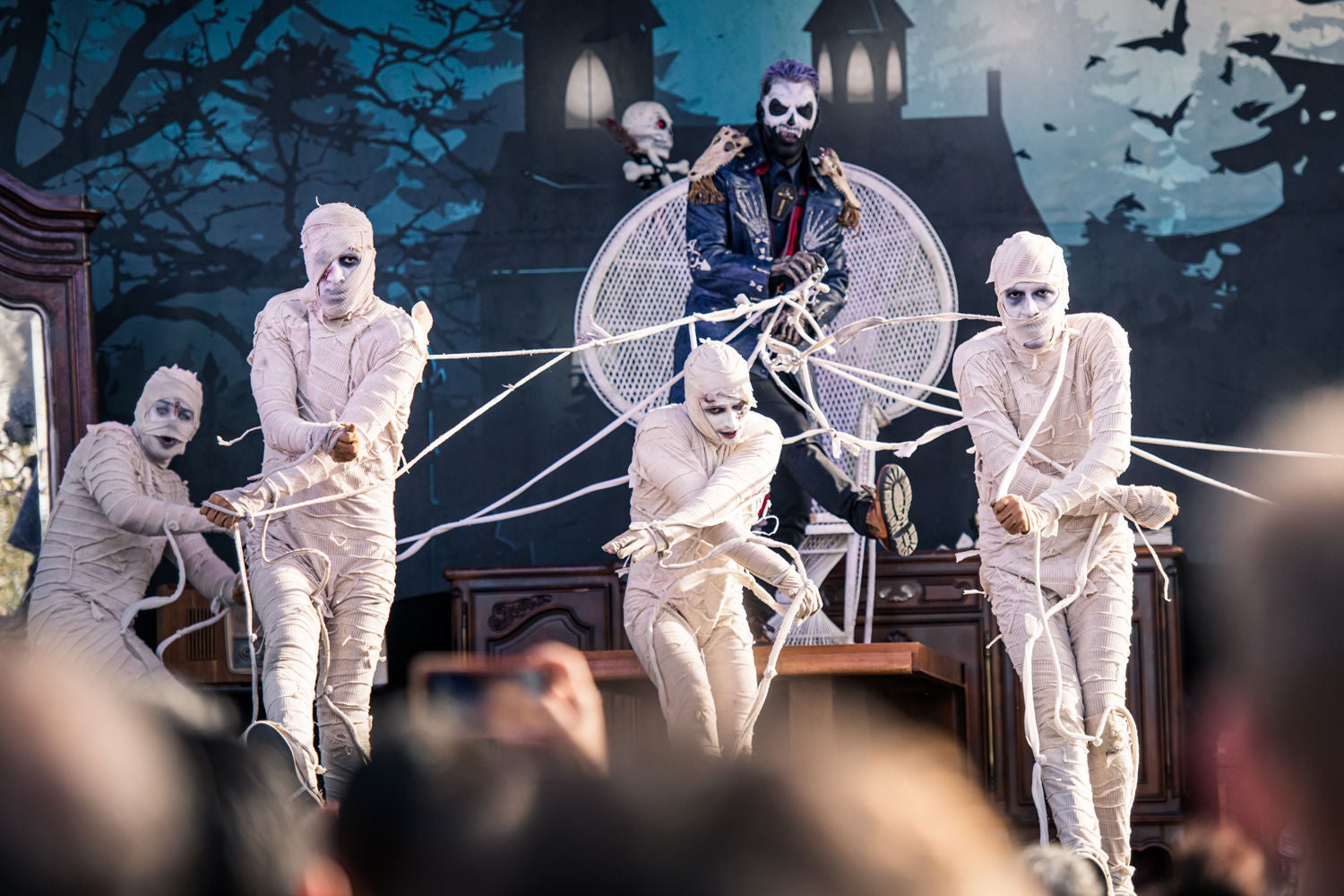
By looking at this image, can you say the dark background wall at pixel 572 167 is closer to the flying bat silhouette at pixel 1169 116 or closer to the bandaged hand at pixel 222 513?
the flying bat silhouette at pixel 1169 116

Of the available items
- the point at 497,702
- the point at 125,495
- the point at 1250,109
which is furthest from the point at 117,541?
the point at 497,702

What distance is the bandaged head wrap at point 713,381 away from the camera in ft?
17.9

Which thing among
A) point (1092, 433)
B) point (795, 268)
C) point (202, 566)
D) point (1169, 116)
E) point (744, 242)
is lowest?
point (202, 566)

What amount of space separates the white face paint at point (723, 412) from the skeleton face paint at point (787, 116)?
176 centimetres

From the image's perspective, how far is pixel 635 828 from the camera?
143cm

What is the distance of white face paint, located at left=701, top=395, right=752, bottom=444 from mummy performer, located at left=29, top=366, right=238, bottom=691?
182 centimetres

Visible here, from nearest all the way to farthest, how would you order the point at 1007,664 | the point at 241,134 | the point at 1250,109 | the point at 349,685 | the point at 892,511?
1. the point at 349,685
2. the point at 892,511
3. the point at 1007,664
4. the point at 1250,109
5. the point at 241,134

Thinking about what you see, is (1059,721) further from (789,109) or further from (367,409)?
(789,109)

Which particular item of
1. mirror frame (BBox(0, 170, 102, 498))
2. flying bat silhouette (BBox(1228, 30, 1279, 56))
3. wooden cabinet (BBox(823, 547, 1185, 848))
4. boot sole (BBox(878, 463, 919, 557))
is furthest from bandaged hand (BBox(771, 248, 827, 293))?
mirror frame (BBox(0, 170, 102, 498))

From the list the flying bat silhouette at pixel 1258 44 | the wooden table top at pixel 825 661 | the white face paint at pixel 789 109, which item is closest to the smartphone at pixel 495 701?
the wooden table top at pixel 825 661

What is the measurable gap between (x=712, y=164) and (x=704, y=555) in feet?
6.58

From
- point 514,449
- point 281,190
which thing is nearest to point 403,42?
point 281,190

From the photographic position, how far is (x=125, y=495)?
6.66 meters

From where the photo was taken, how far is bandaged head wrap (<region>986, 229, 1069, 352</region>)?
5242 millimetres
